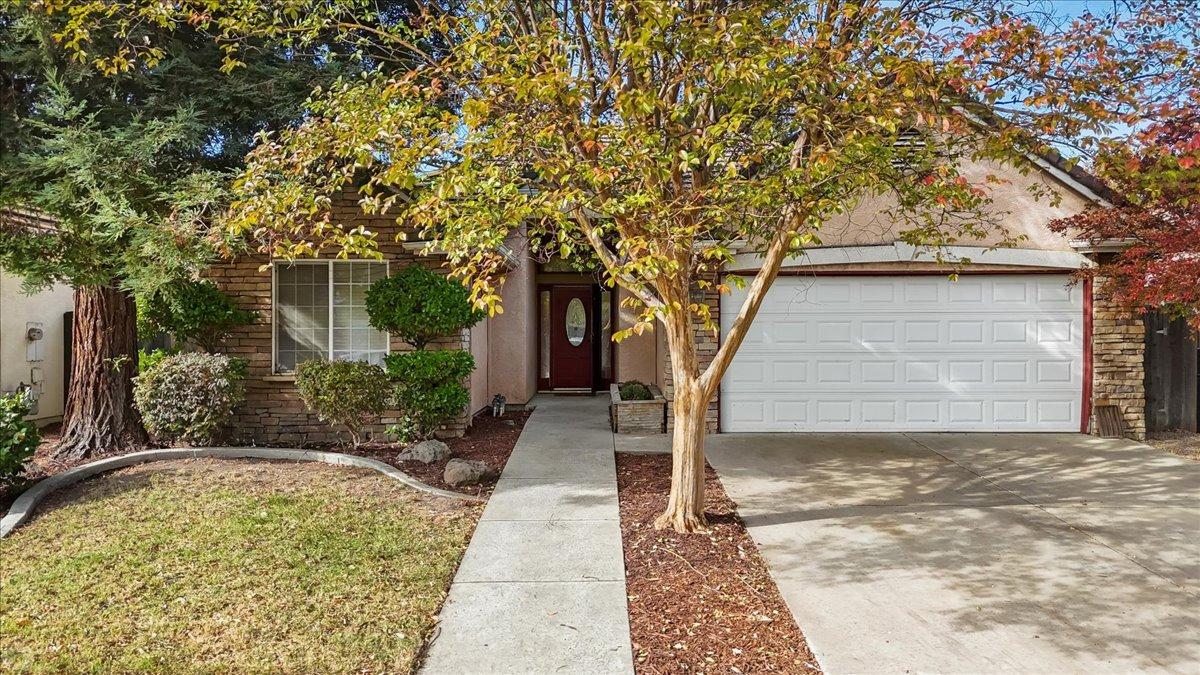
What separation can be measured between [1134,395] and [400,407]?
9.78 metres

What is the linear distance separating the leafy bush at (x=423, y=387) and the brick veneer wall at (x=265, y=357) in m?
0.57

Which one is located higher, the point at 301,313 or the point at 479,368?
the point at 301,313

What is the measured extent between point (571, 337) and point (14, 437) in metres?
9.74

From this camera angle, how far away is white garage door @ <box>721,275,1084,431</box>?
30.6ft

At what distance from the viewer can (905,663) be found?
330cm

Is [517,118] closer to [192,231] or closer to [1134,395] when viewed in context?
[192,231]

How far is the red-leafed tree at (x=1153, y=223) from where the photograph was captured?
4.61 meters

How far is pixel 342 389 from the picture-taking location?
24.5 ft

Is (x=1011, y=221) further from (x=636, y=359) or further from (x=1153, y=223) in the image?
(x=636, y=359)

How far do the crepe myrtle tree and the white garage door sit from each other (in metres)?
3.84

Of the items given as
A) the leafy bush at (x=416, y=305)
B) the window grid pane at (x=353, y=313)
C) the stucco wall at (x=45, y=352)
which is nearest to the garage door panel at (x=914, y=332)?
the leafy bush at (x=416, y=305)

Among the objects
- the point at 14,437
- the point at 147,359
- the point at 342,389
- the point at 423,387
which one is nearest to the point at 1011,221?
the point at 423,387

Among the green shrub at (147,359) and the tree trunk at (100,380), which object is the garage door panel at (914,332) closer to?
the green shrub at (147,359)

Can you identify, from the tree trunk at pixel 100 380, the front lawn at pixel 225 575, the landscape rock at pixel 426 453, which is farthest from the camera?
the landscape rock at pixel 426 453
